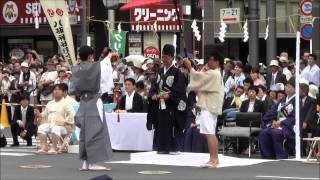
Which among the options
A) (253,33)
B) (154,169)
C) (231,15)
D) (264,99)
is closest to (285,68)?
(264,99)

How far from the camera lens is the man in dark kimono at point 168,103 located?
1218 centimetres

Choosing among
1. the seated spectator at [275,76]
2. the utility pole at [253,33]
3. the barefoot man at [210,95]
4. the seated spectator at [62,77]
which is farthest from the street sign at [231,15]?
the barefoot man at [210,95]

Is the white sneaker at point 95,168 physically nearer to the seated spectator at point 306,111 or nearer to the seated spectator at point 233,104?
the seated spectator at point 306,111

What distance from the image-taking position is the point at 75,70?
1147cm

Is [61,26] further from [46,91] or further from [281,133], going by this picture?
[281,133]

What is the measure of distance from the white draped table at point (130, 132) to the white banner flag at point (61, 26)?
3.69 metres

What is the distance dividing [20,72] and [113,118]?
6505 millimetres

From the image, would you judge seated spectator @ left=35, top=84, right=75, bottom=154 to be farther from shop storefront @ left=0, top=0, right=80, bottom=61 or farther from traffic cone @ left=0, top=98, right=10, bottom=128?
shop storefront @ left=0, top=0, right=80, bottom=61

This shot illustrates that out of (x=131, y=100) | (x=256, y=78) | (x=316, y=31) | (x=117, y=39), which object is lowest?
(x=131, y=100)

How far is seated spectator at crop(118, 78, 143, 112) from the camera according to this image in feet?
50.3

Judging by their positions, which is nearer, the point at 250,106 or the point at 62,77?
the point at 250,106

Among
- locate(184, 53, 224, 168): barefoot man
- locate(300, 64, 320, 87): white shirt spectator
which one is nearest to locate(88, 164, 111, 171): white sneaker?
locate(184, 53, 224, 168): barefoot man

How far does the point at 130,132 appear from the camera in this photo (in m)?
15.0

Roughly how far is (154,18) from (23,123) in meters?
16.6
